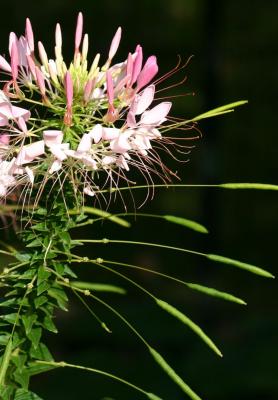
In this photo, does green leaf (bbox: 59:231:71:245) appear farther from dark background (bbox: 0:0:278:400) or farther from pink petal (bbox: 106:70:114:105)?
dark background (bbox: 0:0:278:400)

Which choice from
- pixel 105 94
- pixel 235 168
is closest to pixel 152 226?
pixel 235 168

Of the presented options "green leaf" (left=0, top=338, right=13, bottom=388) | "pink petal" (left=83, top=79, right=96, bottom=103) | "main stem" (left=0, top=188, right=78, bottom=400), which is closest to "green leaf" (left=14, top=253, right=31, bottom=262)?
"main stem" (left=0, top=188, right=78, bottom=400)

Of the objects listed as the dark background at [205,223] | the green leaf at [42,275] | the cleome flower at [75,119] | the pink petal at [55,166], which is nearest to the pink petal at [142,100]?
the cleome flower at [75,119]

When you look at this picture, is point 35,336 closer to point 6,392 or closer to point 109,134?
point 6,392

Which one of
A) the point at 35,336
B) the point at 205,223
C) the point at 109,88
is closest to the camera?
the point at 109,88

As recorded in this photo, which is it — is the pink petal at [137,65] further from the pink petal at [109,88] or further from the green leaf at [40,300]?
the green leaf at [40,300]

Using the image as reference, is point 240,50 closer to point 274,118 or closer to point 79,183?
point 274,118

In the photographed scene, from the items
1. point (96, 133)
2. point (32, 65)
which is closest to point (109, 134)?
point (96, 133)
